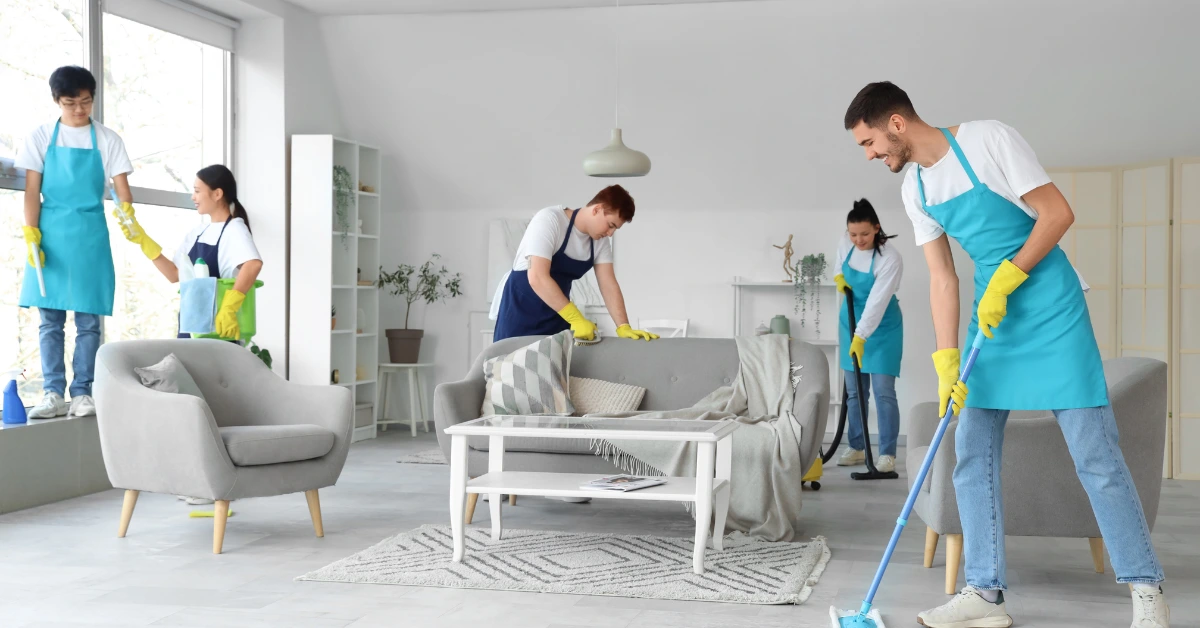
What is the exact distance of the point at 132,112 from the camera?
5.72 metres

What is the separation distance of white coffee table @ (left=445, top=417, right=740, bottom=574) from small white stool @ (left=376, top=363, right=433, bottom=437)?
3.62 metres

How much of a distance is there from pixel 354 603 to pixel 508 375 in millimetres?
1436

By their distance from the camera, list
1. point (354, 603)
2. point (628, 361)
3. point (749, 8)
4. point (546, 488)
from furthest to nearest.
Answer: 1. point (749, 8)
2. point (628, 361)
3. point (546, 488)
4. point (354, 603)

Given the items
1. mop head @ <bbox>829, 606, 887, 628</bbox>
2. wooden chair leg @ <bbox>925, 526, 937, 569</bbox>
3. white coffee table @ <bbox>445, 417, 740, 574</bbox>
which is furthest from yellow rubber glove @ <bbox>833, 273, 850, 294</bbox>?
mop head @ <bbox>829, 606, 887, 628</bbox>

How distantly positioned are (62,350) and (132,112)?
1700 millimetres

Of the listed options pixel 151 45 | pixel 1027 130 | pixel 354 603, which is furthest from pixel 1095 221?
pixel 151 45

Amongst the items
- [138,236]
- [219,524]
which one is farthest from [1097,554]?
[138,236]

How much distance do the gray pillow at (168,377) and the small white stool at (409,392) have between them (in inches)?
127

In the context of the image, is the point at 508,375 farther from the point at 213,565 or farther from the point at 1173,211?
the point at 1173,211

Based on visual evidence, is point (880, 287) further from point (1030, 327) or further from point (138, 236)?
point (138, 236)

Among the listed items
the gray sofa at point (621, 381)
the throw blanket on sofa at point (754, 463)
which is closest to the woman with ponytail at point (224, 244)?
the gray sofa at point (621, 381)

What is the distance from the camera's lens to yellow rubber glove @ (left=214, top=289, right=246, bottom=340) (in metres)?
4.32

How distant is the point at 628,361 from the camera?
447 cm

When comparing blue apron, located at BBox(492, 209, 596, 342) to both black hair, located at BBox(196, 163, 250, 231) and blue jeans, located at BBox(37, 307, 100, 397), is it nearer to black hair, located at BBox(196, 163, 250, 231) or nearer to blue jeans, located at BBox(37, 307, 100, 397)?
black hair, located at BBox(196, 163, 250, 231)
